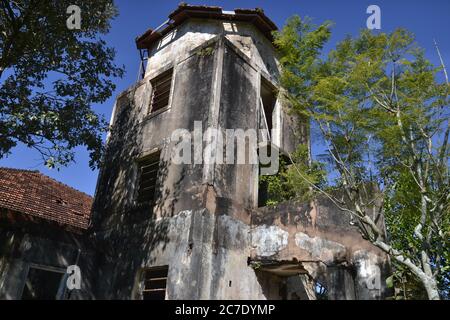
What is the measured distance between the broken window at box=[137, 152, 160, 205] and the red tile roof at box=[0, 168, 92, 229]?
263 cm

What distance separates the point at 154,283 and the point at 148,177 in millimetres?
3222

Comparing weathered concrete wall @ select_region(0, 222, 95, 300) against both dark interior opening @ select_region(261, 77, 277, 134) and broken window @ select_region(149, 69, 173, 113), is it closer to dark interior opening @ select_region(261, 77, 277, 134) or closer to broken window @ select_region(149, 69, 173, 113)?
broken window @ select_region(149, 69, 173, 113)

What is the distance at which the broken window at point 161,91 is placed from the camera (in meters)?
11.8

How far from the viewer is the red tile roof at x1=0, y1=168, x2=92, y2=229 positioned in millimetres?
12062

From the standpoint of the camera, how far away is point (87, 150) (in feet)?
34.0

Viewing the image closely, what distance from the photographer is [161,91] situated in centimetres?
1205

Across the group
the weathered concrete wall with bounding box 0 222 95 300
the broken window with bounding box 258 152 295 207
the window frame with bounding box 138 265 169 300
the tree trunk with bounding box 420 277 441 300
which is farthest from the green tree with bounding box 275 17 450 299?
the weathered concrete wall with bounding box 0 222 95 300

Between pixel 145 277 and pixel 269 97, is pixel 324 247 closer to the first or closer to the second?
pixel 145 277

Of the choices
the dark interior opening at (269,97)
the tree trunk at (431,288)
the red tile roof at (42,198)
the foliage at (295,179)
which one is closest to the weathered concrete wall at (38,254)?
the red tile roof at (42,198)

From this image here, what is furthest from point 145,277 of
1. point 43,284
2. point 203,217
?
point 43,284

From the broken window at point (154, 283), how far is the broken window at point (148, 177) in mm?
2084

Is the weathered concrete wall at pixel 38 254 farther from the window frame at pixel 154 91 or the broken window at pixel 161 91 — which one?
the broken window at pixel 161 91
